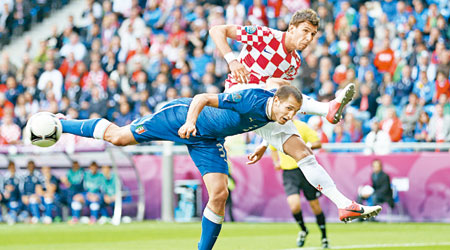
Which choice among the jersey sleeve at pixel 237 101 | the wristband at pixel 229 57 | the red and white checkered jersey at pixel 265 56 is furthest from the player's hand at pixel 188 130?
the red and white checkered jersey at pixel 265 56

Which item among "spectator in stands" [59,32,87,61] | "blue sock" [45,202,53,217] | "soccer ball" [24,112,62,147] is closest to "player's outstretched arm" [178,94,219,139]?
"soccer ball" [24,112,62,147]

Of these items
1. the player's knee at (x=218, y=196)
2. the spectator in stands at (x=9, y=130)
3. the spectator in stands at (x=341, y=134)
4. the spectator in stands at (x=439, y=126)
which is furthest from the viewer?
the spectator in stands at (x=9, y=130)

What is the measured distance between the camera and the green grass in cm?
1230

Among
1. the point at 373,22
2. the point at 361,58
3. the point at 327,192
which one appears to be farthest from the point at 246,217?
the point at 327,192

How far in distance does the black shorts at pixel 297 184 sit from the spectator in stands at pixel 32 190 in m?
7.79

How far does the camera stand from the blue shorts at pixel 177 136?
8.64 m

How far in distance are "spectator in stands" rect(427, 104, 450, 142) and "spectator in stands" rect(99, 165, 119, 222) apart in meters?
6.63

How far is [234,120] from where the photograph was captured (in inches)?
329

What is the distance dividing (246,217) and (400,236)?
526 cm

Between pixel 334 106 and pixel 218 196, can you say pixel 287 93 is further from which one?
pixel 218 196

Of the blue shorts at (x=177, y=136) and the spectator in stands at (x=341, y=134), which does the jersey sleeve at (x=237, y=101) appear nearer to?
the blue shorts at (x=177, y=136)

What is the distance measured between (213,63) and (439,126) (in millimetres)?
5895

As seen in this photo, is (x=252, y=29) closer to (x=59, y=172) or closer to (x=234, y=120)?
(x=234, y=120)

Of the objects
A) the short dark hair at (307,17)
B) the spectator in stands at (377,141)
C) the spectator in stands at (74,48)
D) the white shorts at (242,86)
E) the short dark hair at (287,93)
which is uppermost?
the spectator in stands at (74,48)
